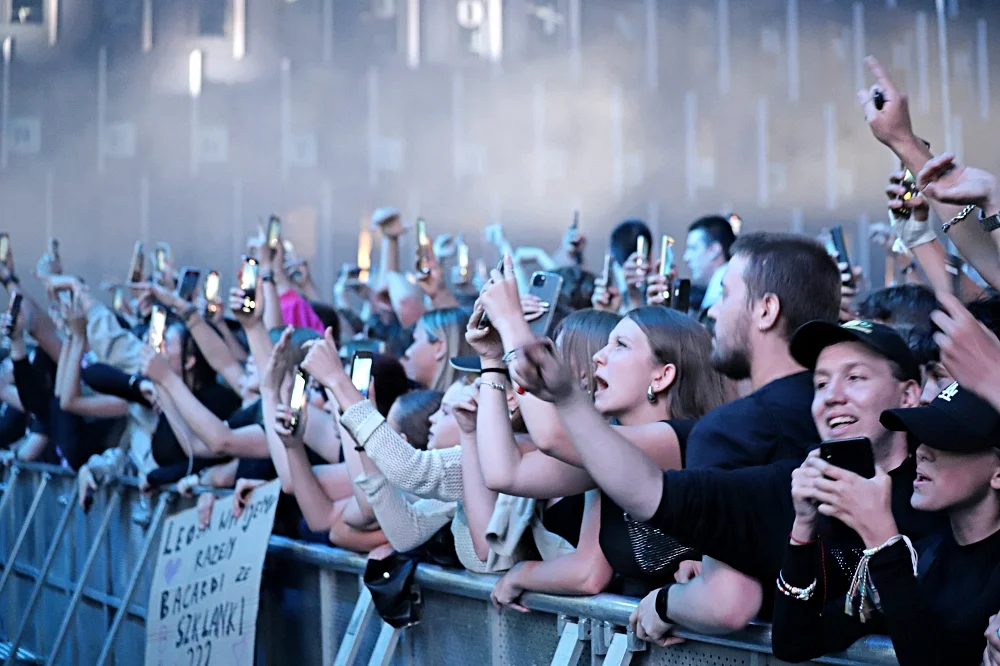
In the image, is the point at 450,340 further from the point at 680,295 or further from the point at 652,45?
the point at 652,45

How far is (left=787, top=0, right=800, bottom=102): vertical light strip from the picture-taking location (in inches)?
380

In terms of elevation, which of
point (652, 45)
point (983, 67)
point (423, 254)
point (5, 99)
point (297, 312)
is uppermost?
point (652, 45)

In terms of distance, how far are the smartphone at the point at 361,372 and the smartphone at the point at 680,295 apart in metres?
0.93

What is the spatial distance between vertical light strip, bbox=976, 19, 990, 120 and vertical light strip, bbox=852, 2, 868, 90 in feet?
2.60

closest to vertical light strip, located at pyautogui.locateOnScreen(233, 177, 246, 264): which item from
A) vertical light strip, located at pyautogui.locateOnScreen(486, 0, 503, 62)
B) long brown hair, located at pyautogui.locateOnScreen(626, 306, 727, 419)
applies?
vertical light strip, located at pyautogui.locateOnScreen(486, 0, 503, 62)

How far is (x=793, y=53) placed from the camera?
31.7 ft

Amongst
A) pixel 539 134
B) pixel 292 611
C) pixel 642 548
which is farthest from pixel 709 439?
pixel 539 134

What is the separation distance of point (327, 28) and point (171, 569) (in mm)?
7140

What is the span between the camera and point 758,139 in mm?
9672

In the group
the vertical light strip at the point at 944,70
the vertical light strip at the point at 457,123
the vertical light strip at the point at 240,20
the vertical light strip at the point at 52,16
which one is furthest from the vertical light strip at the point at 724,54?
the vertical light strip at the point at 52,16

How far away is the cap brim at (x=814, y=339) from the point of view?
2.25 metres

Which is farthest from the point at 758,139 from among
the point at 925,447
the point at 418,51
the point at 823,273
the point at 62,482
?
the point at 925,447

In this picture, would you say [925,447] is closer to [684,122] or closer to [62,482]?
[62,482]

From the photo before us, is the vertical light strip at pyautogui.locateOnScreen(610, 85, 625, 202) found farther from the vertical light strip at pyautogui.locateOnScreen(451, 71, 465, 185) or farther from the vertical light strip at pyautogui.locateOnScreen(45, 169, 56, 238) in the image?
the vertical light strip at pyautogui.locateOnScreen(45, 169, 56, 238)
